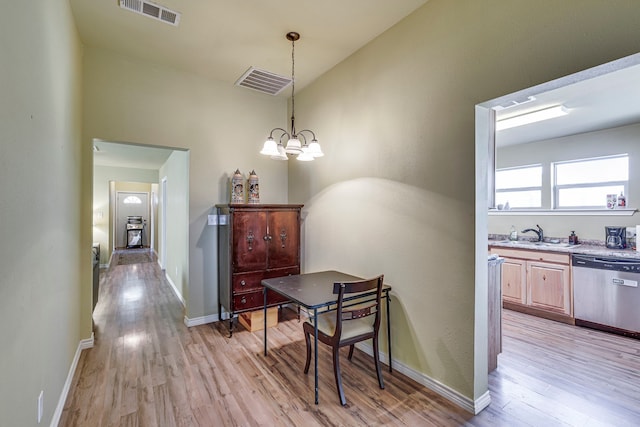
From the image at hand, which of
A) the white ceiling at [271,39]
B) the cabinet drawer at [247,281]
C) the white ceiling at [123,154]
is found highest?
the white ceiling at [271,39]

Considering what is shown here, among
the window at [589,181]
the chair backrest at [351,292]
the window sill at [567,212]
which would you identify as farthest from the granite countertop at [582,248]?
the chair backrest at [351,292]

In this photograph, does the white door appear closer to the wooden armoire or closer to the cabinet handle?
the wooden armoire

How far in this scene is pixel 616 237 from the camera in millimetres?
3652

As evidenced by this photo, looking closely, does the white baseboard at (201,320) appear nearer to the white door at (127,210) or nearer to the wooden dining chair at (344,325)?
the wooden dining chair at (344,325)

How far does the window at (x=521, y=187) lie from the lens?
459 centimetres

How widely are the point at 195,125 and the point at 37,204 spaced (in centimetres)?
216

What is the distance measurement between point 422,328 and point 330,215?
4.99 ft

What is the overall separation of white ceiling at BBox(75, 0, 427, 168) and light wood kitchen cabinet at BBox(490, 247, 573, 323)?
334cm

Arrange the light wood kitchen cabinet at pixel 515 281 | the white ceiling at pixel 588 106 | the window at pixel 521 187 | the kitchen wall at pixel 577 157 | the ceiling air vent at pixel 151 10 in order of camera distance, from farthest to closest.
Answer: the window at pixel 521 187 < the light wood kitchen cabinet at pixel 515 281 < the kitchen wall at pixel 577 157 < the white ceiling at pixel 588 106 < the ceiling air vent at pixel 151 10

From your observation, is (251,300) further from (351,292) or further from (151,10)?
(151,10)

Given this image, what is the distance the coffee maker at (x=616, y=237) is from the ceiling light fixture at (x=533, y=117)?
66.3 inches

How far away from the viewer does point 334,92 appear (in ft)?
10.7

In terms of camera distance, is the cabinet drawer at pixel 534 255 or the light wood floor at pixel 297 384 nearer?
the light wood floor at pixel 297 384

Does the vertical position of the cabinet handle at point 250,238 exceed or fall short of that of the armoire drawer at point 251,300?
it exceeds it
